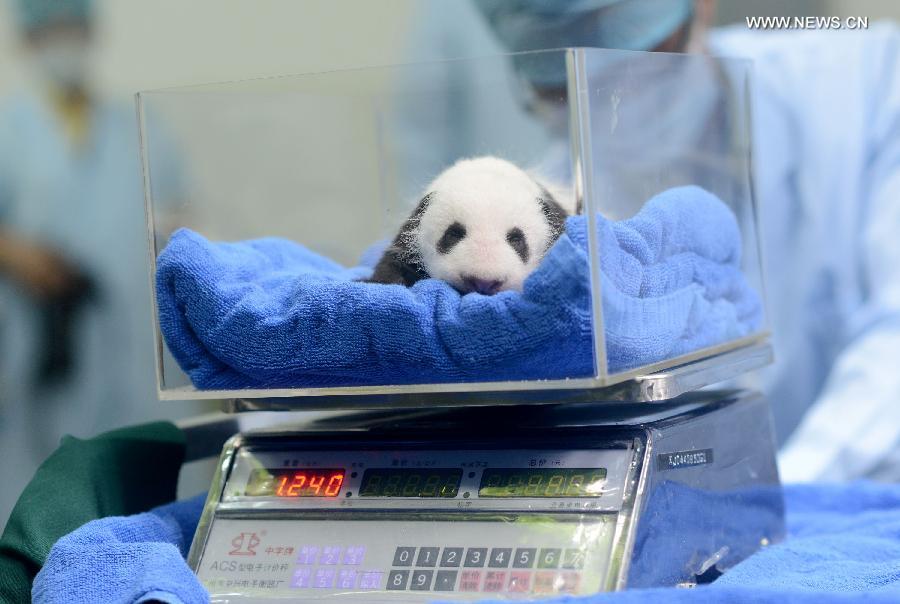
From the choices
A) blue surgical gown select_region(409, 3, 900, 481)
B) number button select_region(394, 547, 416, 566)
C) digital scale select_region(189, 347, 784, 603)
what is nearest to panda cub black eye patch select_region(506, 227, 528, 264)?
digital scale select_region(189, 347, 784, 603)

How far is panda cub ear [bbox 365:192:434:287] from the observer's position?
951 millimetres

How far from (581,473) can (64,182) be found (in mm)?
1438

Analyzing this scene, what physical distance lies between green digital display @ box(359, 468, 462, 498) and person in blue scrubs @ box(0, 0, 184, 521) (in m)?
0.91

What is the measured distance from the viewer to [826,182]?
6.79ft

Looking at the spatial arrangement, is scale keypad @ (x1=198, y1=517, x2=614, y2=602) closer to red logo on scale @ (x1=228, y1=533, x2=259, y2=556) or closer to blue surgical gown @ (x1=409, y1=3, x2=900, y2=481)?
red logo on scale @ (x1=228, y1=533, x2=259, y2=556)

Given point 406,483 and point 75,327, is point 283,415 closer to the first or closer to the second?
point 406,483

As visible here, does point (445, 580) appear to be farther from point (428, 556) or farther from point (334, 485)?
point (334, 485)

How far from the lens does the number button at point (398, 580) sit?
2.78ft

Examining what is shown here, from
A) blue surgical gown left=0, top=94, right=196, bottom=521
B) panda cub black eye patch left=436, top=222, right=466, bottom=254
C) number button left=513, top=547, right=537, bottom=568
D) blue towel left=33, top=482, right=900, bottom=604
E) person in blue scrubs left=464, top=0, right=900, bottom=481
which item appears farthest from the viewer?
person in blue scrubs left=464, top=0, right=900, bottom=481

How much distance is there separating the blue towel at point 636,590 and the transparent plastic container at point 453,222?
138 millimetres

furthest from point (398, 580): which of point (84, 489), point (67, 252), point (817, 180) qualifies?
point (817, 180)

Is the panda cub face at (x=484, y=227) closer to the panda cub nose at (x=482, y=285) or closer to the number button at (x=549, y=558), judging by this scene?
the panda cub nose at (x=482, y=285)

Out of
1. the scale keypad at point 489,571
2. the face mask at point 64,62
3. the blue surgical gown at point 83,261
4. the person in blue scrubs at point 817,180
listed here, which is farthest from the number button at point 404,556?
the face mask at point 64,62

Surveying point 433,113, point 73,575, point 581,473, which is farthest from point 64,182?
point 581,473
